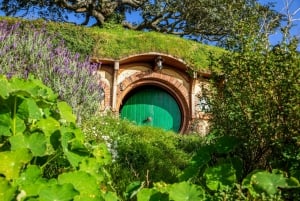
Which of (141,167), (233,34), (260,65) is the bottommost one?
(141,167)

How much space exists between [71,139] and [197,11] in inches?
756

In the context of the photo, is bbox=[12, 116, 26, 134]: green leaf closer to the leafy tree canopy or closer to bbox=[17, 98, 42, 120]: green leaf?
bbox=[17, 98, 42, 120]: green leaf

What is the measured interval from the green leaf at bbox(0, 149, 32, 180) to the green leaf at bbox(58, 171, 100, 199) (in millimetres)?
228

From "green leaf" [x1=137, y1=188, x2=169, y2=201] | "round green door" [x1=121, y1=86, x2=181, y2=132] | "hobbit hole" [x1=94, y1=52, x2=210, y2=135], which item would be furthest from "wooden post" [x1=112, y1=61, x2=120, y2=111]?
"green leaf" [x1=137, y1=188, x2=169, y2=201]

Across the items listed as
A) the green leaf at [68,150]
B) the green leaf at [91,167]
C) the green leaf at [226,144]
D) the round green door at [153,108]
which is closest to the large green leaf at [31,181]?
the green leaf at [68,150]

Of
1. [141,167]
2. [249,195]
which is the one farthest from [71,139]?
[141,167]

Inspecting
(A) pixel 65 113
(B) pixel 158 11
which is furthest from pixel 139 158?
(B) pixel 158 11

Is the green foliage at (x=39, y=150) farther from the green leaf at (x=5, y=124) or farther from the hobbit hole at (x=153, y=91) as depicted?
the hobbit hole at (x=153, y=91)

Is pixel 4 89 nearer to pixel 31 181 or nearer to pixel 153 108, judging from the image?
pixel 31 181

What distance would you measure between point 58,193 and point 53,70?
6947mm

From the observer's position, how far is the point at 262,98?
4.09 m

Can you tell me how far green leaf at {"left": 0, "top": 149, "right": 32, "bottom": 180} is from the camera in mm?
2617

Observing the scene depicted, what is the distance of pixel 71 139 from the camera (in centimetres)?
295

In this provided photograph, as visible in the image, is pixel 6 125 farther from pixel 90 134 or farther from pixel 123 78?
pixel 123 78
